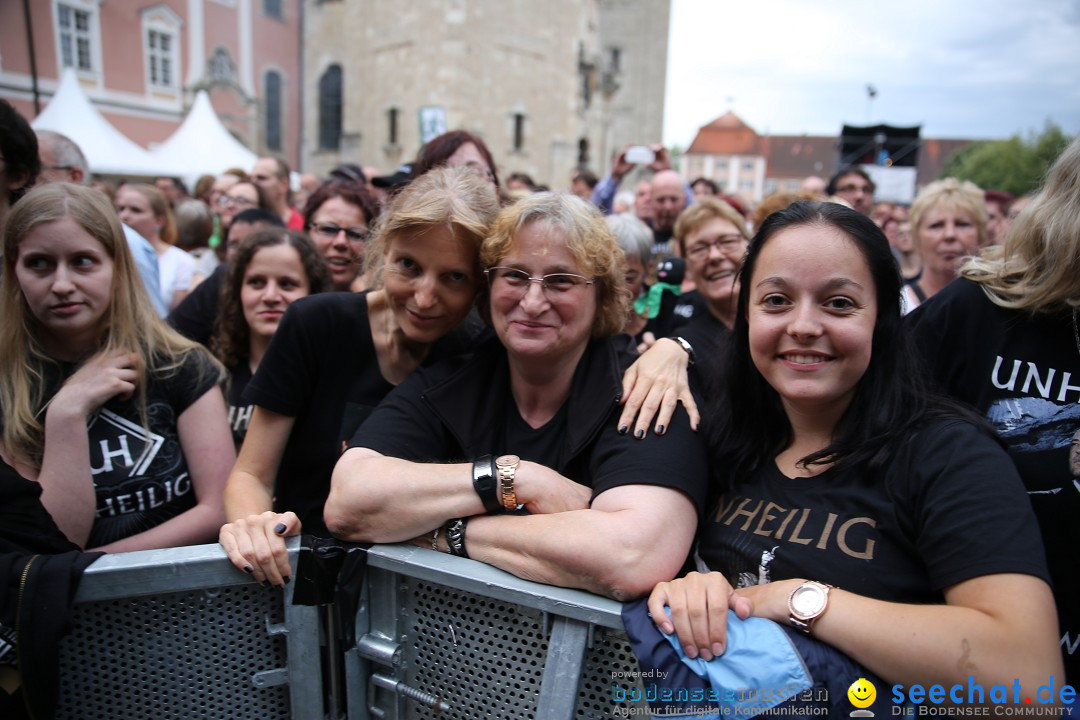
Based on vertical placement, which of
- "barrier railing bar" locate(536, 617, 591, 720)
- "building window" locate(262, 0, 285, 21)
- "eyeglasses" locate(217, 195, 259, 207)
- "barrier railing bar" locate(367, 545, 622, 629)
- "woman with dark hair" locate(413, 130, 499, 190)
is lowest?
"barrier railing bar" locate(536, 617, 591, 720)

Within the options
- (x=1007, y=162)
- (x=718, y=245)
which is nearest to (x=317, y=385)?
(x=718, y=245)

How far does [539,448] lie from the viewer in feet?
6.59

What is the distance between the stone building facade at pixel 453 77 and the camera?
2578cm

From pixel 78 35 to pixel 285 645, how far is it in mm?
25484

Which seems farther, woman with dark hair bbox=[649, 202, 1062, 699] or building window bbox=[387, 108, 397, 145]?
building window bbox=[387, 108, 397, 145]

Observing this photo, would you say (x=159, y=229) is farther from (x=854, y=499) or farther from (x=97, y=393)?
(x=854, y=499)

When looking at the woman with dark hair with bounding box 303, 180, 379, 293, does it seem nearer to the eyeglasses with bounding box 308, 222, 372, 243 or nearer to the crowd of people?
the eyeglasses with bounding box 308, 222, 372, 243

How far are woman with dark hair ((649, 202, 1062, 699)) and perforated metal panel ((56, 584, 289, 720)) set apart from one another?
1.06 m

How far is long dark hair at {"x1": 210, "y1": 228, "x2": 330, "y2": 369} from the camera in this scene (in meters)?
3.15

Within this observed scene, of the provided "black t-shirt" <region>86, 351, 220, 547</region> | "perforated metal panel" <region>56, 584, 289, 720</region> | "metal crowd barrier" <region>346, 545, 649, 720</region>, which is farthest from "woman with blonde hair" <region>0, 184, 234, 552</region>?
"metal crowd barrier" <region>346, 545, 649, 720</region>

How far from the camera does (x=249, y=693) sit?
1775mm

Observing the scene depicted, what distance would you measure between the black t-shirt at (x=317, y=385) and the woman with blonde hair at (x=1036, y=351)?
167 centimetres

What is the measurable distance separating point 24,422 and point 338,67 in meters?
31.3

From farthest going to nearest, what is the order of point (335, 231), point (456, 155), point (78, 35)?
point (78, 35)
point (335, 231)
point (456, 155)
